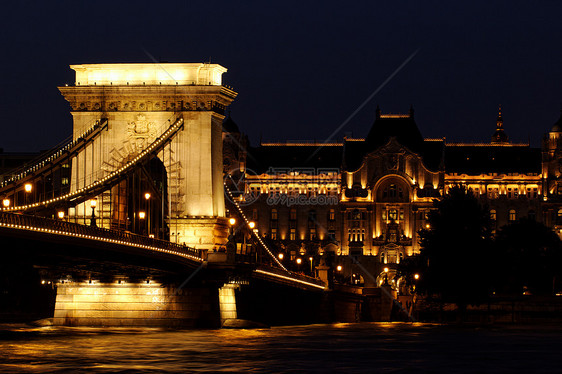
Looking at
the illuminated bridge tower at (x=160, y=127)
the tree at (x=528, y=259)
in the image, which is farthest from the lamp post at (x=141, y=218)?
the tree at (x=528, y=259)

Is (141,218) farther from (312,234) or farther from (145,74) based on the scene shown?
(312,234)

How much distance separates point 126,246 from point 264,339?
1078 cm

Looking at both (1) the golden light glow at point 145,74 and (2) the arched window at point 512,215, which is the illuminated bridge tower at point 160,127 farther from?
(2) the arched window at point 512,215

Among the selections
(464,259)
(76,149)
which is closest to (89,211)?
(76,149)

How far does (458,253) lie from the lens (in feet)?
379

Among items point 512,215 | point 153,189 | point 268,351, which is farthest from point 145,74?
point 512,215

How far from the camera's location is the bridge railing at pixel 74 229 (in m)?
61.8

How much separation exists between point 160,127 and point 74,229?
25.6 meters

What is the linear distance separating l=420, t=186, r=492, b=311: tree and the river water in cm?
2373

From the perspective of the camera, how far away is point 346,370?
59594 millimetres

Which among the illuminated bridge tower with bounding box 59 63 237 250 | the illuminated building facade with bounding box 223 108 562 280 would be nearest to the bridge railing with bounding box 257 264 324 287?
the illuminated bridge tower with bounding box 59 63 237 250

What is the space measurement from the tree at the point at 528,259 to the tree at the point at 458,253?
8.47 feet

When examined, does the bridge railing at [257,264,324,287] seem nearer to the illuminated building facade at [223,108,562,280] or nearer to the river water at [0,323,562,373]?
the river water at [0,323,562,373]

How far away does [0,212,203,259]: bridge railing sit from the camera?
203 ft
